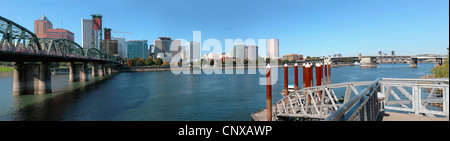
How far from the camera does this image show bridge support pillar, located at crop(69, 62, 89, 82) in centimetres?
6750

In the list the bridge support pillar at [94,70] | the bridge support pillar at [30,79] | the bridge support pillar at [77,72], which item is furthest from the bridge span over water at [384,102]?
the bridge support pillar at [94,70]

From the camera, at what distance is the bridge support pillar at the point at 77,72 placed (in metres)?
67.5

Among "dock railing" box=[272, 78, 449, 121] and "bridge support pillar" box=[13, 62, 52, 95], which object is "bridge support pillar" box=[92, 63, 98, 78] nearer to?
"bridge support pillar" box=[13, 62, 52, 95]

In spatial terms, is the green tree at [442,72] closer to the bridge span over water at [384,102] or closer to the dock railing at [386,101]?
the bridge span over water at [384,102]

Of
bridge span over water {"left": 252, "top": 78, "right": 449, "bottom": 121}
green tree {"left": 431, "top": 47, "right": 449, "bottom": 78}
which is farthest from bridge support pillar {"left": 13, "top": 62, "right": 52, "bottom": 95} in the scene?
green tree {"left": 431, "top": 47, "right": 449, "bottom": 78}

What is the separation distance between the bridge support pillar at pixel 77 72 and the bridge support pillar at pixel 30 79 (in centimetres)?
3092

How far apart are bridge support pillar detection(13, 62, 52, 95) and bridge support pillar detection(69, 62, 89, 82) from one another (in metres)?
30.9
